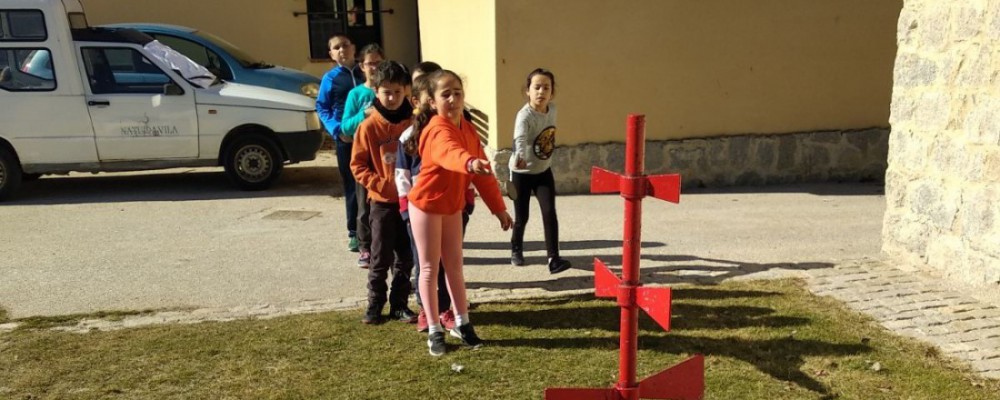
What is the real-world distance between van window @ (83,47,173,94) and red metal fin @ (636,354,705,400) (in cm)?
730

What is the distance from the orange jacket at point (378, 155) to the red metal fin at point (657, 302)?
1.91m

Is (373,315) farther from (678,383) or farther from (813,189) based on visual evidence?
(813,189)

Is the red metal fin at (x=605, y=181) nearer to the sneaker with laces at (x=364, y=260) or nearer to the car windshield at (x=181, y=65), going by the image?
the sneaker with laces at (x=364, y=260)

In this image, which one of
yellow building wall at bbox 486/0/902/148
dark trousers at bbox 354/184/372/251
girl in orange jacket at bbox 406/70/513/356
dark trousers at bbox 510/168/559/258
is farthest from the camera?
yellow building wall at bbox 486/0/902/148

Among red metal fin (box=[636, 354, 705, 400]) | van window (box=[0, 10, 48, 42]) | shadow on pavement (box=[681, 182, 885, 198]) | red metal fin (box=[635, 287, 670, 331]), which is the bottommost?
shadow on pavement (box=[681, 182, 885, 198])

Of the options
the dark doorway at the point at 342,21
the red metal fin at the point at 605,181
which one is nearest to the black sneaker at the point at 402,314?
the red metal fin at the point at 605,181

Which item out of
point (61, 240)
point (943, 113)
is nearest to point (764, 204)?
point (943, 113)

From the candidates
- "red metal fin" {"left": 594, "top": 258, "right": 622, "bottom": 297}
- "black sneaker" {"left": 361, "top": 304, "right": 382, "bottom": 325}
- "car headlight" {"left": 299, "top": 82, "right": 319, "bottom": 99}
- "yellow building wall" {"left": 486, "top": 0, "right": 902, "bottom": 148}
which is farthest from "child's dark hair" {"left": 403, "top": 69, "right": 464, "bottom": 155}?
"car headlight" {"left": 299, "top": 82, "right": 319, "bottom": 99}

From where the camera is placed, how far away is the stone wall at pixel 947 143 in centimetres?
516

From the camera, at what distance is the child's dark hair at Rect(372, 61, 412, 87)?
4.66m

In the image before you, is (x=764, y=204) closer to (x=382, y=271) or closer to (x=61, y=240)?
(x=382, y=271)

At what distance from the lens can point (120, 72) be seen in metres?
9.20

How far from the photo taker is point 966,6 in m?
5.31

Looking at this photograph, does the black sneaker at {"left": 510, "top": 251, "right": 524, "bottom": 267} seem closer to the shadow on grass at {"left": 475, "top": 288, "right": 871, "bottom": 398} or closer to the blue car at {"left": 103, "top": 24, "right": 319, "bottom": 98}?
the shadow on grass at {"left": 475, "top": 288, "right": 871, "bottom": 398}
